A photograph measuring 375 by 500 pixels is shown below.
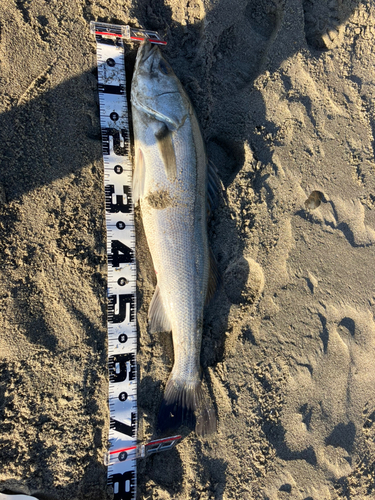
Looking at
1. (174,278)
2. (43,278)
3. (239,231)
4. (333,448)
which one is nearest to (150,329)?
(174,278)

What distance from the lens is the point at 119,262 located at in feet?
9.61

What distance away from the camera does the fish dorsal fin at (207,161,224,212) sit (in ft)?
10.2

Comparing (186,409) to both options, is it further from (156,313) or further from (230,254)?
(230,254)

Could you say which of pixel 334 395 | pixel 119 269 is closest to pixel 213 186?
pixel 119 269

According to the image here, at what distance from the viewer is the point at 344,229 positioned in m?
3.37

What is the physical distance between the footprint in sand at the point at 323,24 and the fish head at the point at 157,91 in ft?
6.18

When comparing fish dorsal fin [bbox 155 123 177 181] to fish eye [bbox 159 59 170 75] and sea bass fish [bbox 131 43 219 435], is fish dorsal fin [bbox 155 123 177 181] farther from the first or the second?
fish eye [bbox 159 59 170 75]

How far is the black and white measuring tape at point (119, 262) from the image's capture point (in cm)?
276

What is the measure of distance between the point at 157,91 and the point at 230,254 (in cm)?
182

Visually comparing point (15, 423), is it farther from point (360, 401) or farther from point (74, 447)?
point (360, 401)

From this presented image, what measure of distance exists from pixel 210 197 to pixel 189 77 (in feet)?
4.36

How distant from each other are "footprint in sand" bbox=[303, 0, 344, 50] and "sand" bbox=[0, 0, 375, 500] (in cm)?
2

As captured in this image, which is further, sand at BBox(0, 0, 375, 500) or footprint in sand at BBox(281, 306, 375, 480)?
footprint in sand at BBox(281, 306, 375, 480)

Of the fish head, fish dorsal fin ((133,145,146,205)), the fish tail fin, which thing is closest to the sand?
the fish tail fin
